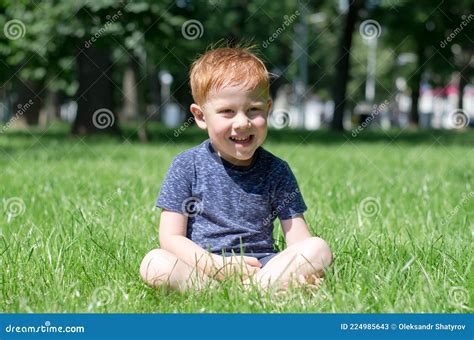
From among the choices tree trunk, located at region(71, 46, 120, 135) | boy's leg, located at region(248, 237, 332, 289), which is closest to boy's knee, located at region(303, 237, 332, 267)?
boy's leg, located at region(248, 237, 332, 289)

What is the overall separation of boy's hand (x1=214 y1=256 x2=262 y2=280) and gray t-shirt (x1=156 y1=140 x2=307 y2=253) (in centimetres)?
13

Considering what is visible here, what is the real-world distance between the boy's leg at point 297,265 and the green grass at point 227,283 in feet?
0.24

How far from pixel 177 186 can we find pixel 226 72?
548mm

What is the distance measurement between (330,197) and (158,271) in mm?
2814

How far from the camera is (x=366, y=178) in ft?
24.3

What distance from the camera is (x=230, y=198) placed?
3.15 m

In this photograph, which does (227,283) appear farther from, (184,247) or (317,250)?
(317,250)

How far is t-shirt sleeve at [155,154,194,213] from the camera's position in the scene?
3127mm

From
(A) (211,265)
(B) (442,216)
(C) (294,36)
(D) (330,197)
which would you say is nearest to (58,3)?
(D) (330,197)

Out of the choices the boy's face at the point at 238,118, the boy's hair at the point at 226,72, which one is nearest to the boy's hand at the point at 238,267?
the boy's face at the point at 238,118

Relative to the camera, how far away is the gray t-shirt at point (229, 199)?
10.3 feet

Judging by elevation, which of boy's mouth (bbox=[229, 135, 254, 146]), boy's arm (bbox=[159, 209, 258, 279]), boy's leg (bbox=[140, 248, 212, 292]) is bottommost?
boy's leg (bbox=[140, 248, 212, 292])

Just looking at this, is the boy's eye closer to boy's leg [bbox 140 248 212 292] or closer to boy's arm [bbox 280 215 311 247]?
boy's arm [bbox 280 215 311 247]

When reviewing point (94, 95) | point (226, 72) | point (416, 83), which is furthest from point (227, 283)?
point (416, 83)
